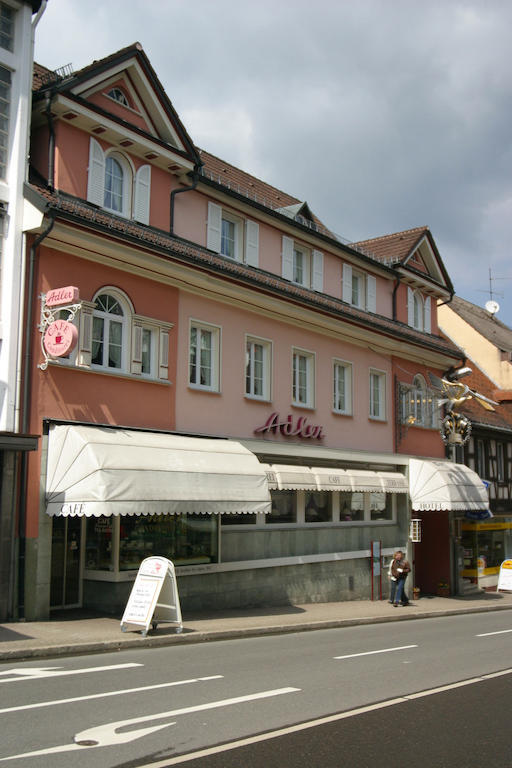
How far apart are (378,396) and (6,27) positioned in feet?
50.6

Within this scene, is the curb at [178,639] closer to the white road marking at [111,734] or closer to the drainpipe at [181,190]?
the white road marking at [111,734]

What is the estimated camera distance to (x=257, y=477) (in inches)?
691

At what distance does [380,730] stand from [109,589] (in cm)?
962

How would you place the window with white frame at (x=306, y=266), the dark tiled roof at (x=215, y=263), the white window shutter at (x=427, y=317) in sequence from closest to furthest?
1. the dark tiled roof at (x=215, y=263)
2. the window with white frame at (x=306, y=266)
3. the white window shutter at (x=427, y=317)

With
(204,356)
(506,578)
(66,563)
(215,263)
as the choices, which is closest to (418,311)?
(506,578)

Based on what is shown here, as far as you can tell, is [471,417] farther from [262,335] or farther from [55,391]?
[55,391]

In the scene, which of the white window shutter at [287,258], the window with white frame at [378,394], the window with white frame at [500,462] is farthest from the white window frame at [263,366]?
the window with white frame at [500,462]

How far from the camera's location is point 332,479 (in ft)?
70.1

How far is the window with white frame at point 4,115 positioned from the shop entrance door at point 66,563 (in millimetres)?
6976

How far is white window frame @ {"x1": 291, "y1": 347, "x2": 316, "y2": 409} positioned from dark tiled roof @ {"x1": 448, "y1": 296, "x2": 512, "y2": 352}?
1829cm

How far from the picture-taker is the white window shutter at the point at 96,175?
16938 millimetres

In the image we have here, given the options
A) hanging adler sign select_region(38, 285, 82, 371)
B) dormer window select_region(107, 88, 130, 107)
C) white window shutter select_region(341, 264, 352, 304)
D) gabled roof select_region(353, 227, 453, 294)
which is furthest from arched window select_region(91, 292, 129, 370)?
gabled roof select_region(353, 227, 453, 294)

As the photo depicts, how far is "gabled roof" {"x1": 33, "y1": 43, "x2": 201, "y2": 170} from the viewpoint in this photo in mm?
16250

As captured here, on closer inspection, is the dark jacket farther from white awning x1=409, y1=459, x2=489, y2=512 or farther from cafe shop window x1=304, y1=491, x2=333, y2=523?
white awning x1=409, y1=459, x2=489, y2=512
